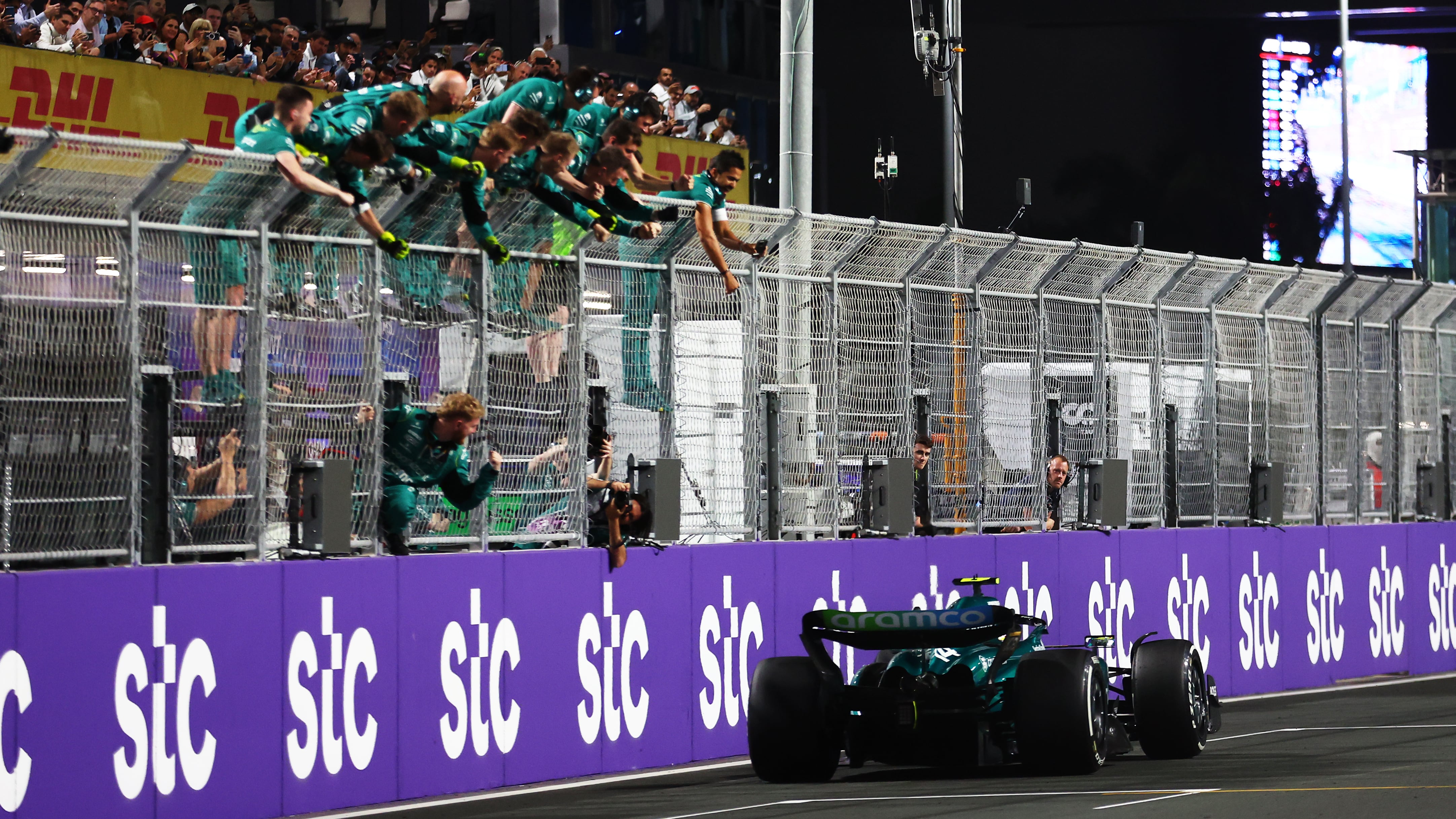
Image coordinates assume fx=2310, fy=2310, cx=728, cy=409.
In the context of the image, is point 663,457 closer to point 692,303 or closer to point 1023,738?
point 692,303

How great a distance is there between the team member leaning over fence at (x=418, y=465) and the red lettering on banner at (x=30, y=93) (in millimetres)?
7744

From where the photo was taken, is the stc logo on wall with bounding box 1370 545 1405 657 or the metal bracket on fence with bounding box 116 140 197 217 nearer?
the metal bracket on fence with bounding box 116 140 197 217

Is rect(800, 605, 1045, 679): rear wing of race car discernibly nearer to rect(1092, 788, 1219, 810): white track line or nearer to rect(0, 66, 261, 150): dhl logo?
rect(1092, 788, 1219, 810): white track line

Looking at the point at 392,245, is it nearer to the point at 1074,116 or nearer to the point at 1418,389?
the point at 1418,389

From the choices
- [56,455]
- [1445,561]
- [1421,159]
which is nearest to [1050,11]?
[1421,159]

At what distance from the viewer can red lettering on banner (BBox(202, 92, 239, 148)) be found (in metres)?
20.5

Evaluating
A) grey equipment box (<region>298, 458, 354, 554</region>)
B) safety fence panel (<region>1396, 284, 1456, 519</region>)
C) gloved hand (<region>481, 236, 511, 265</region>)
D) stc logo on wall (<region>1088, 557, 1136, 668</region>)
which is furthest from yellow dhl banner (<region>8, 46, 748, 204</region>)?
safety fence panel (<region>1396, 284, 1456, 519</region>)

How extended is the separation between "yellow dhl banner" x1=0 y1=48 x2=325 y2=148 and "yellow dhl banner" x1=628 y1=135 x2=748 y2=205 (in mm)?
5062

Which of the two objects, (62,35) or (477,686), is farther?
(62,35)

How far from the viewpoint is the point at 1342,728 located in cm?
1481

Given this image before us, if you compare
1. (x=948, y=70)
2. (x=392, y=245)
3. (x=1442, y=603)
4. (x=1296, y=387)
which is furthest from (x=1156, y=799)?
(x=948, y=70)

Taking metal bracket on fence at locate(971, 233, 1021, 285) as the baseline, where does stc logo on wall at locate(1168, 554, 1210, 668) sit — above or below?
below

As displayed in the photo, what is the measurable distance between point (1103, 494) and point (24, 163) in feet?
31.6

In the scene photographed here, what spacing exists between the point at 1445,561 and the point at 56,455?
614 inches
